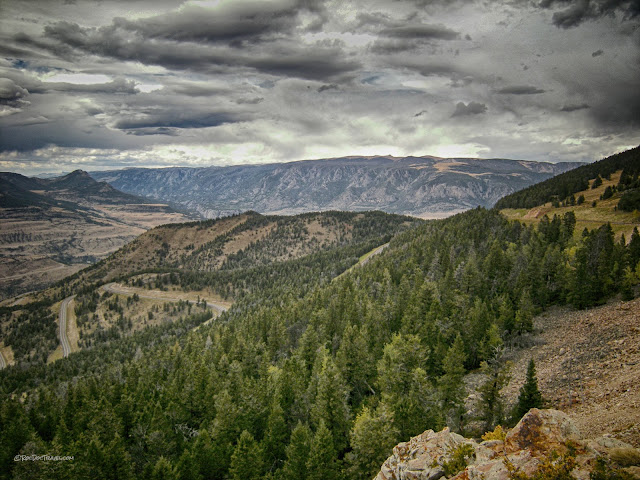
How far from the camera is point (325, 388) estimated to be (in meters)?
51.8

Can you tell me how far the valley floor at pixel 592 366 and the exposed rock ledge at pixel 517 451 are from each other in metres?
2.95

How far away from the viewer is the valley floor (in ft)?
97.0

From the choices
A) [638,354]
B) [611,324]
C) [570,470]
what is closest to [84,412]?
[570,470]

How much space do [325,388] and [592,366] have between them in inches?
1447

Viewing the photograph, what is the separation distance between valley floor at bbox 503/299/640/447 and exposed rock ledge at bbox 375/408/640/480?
116 inches

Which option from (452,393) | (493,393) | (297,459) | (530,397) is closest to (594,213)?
(452,393)

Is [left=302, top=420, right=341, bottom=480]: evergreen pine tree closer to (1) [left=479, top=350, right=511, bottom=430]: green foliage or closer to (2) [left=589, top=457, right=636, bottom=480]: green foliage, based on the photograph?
(1) [left=479, top=350, right=511, bottom=430]: green foliage

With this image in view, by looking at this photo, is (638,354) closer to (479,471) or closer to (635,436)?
(635,436)

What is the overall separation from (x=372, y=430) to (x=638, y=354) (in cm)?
3583

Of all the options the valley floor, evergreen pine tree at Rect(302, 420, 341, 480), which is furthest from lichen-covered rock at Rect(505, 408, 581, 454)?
evergreen pine tree at Rect(302, 420, 341, 480)

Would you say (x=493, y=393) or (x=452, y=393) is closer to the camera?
(x=493, y=393)

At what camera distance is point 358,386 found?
6825 centimetres

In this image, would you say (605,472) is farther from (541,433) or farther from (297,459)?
(297,459)

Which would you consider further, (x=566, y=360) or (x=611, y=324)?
(x=611, y=324)
